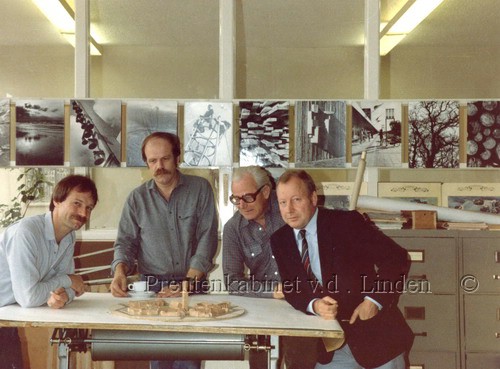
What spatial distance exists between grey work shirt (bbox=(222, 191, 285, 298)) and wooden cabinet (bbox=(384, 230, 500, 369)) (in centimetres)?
89

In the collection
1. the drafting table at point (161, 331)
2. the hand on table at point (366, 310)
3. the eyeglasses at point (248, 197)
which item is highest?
the eyeglasses at point (248, 197)

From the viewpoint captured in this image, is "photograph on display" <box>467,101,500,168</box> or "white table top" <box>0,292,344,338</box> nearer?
"white table top" <box>0,292,344,338</box>

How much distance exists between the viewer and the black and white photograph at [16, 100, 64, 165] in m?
4.51

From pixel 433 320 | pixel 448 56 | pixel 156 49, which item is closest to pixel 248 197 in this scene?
pixel 433 320

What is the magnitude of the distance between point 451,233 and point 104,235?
239cm

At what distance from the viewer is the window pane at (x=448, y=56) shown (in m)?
4.63

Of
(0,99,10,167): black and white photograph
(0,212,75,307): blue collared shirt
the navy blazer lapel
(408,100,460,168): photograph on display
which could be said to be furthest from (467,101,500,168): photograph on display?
(0,99,10,167): black and white photograph

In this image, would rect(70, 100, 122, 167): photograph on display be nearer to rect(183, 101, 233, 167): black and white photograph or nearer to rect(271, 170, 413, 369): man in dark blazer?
rect(183, 101, 233, 167): black and white photograph

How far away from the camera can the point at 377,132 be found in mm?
4480

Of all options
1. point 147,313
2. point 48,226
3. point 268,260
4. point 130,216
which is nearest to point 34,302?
point 48,226

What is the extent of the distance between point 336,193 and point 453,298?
1.11 meters

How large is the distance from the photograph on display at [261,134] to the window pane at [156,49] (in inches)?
13.1

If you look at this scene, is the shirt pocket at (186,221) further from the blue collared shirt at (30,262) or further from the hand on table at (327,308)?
the hand on table at (327,308)

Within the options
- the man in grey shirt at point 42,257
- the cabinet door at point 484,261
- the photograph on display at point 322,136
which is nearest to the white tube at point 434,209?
the cabinet door at point 484,261
